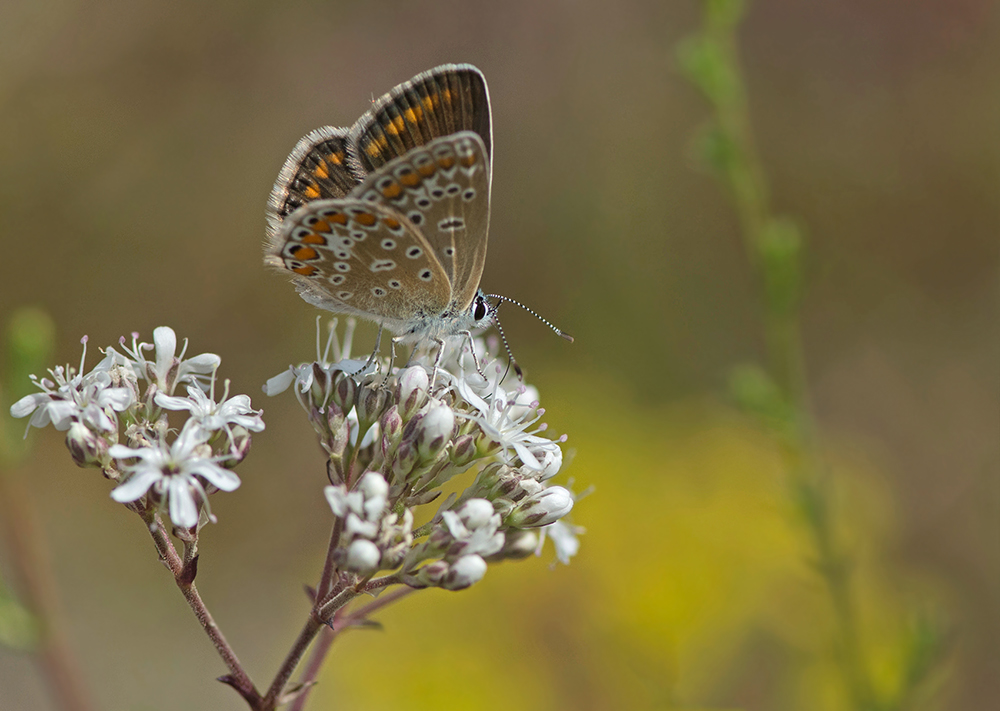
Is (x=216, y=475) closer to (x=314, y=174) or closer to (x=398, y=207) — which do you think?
(x=398, y=207)

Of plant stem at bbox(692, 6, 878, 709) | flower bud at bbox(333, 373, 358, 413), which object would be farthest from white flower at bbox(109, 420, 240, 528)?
plant stem at bbox(692, 6, 878, 709)

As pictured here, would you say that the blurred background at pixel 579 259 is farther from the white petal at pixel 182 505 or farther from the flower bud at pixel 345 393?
the white petal at pixel 182 505

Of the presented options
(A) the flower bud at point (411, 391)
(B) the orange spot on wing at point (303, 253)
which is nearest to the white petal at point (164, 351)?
(B) the orange spot on wing at point (303, 253)

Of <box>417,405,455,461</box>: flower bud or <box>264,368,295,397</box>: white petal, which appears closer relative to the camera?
<box>417,405,455,461</box>: flower bud

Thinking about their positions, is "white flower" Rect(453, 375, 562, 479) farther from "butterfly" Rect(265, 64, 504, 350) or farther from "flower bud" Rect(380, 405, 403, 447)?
"butterfly" Rect(265, 64, 504, 350)

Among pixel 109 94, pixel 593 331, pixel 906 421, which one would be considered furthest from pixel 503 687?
pixel 109 94

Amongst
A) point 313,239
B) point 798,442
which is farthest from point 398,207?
point 798,442
